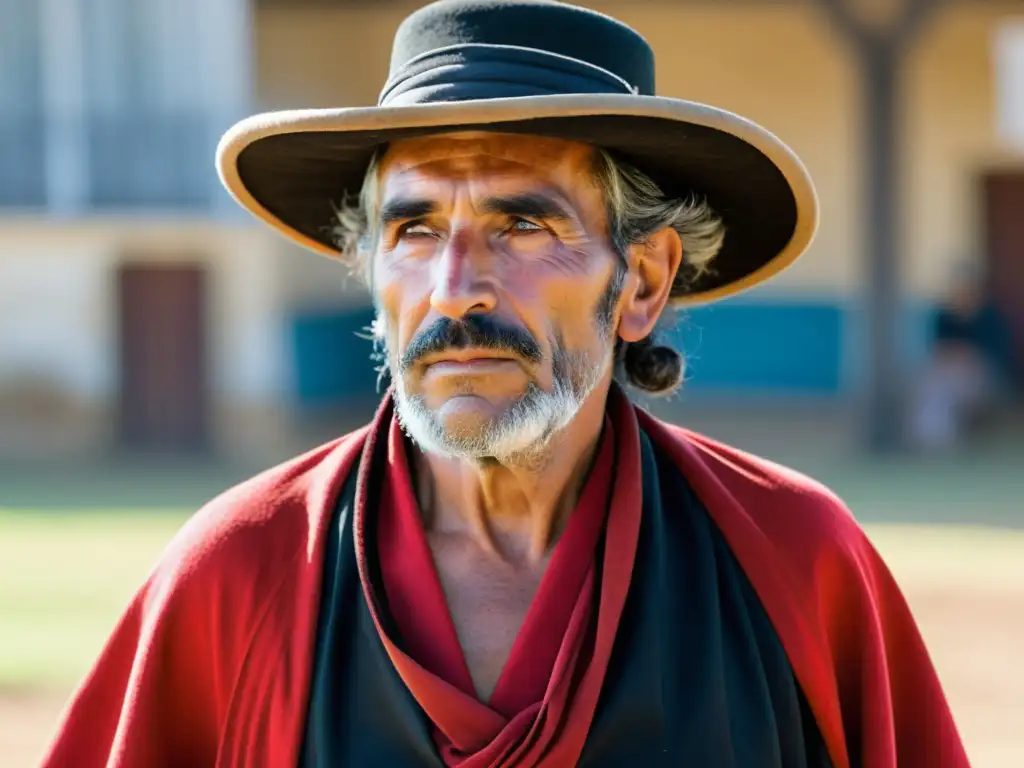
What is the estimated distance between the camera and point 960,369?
13.6 meters

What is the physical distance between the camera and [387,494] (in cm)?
244

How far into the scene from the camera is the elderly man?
221 cm

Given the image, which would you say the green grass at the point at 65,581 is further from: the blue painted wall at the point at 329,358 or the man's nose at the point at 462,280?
the man's nose at the point at 462,280

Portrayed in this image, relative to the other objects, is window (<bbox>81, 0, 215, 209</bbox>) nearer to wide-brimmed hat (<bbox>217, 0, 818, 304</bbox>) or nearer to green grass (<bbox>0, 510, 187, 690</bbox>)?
green grass (<bbox>0, 510, 187, 690</bbox>)

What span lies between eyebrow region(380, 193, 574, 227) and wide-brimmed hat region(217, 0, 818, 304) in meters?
0.10

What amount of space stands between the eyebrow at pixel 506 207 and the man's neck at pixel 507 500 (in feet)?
1.10

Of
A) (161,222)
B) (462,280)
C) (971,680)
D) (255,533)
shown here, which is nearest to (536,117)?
(462,280)

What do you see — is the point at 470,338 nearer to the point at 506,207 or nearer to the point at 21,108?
the point at 506,207

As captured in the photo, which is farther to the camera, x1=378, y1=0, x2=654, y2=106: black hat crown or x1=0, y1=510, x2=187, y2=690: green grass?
x1=0, y1=510, x2=187, y2=690: green grass

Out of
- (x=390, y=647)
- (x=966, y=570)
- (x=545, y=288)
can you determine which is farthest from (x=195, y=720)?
(x=966, y=570)

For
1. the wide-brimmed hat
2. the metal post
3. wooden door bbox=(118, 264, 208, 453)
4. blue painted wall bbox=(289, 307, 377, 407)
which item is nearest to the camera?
the wide-brimmed hat

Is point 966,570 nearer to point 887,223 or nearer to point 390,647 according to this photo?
point 887,223

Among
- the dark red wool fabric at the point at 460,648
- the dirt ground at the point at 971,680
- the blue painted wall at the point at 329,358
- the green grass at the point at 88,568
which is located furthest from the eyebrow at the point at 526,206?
the blue painted wall at the point at 329,358

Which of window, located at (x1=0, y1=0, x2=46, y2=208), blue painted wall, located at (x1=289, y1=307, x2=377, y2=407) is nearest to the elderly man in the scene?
blue painted wall, located at (x1=289, y1=307, x2=377, y2=407)
